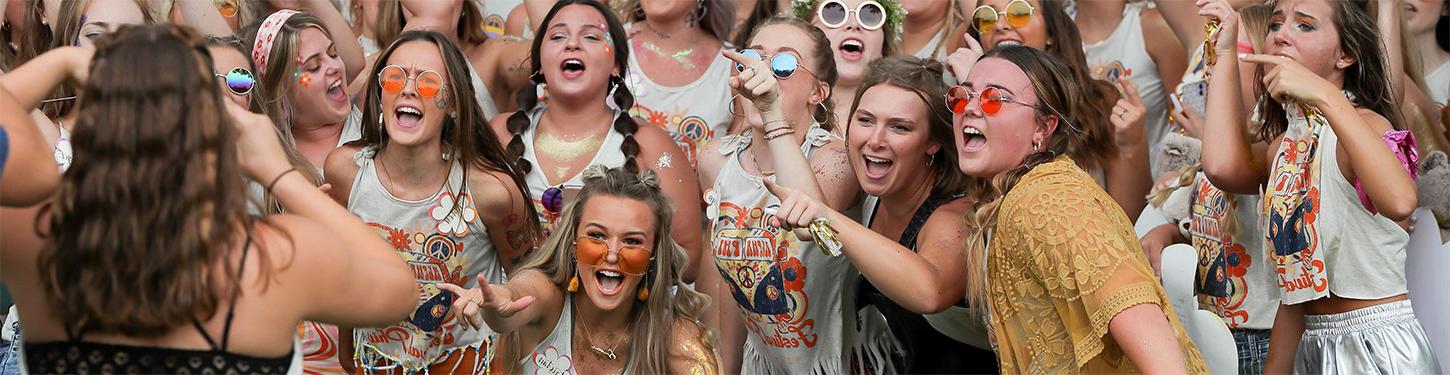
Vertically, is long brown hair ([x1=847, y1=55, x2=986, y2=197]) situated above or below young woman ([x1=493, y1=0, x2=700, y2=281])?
above

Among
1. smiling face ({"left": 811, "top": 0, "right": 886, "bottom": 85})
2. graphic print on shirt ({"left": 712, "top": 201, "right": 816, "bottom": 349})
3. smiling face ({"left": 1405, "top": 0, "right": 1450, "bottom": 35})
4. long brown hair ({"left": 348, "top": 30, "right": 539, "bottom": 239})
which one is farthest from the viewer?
smiling face ({"left": 1405, "top": 0, "right": 1450, "bottom": 35})

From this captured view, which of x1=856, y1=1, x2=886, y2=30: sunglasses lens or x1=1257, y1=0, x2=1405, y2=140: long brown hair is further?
x1=856, y1=1, x2=886, y2=30: sunglasses lens

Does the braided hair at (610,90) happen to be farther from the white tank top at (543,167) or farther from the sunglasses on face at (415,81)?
the sunglasses on face at (415,81)

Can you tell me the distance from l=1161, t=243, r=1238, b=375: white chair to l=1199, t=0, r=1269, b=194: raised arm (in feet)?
1.30

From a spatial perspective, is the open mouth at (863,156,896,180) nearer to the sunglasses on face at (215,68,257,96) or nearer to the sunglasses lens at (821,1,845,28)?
the sunglasses lens at (821,1,845,28)

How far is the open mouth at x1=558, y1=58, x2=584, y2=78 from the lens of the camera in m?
5.13

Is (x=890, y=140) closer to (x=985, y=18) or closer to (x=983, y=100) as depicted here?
(x=983, y=100)

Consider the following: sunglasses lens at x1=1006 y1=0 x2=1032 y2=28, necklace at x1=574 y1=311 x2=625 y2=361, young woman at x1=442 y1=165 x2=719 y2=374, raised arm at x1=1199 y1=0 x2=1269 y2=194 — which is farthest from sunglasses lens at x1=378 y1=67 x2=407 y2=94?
raised arm at x1=1199 y1=0 x2=1269 y2=194

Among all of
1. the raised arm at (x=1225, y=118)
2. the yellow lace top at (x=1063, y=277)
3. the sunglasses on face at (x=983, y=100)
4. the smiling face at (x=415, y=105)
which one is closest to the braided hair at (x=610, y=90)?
the smiling face at (x=415, y=105)

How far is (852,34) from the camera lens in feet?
17.3

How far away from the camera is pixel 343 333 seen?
4.73 meters

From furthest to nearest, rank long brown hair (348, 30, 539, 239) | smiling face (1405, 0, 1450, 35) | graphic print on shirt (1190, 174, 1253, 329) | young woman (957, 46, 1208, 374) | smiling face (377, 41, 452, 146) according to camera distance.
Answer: smiling face (1405, 0, 1450, 35)
graphic print on shirt (1190, 174, 1253, 329)
long brown hair (348, 30, 539, 239)
smiling face (377, 41, 452, 146)
young woman (957, 46, 1208, 374)

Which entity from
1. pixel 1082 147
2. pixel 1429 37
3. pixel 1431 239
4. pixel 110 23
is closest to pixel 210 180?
pixel 110 23

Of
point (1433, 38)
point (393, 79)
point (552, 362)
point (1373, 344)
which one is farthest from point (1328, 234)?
point (393, 79)
